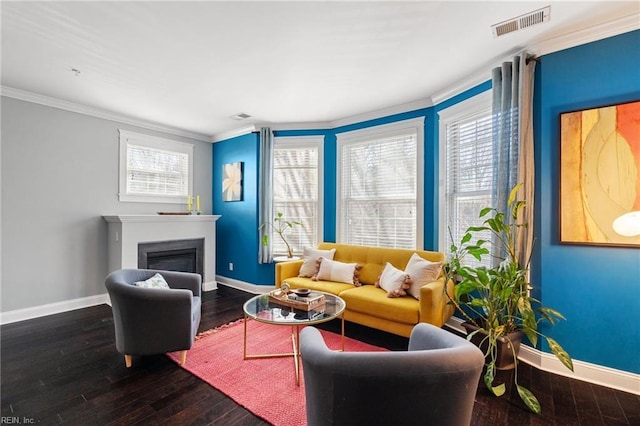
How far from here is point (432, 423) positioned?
3.77 ft

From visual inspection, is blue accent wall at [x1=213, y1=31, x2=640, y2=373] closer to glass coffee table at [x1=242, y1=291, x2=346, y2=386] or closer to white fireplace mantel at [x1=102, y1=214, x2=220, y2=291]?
glass coffee table at [x1=242, y1=291, x2=346, y2=386]

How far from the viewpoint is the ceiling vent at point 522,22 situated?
6.64ft

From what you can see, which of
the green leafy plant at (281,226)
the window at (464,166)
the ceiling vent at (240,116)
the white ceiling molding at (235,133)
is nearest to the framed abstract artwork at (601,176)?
the window at (464,166)

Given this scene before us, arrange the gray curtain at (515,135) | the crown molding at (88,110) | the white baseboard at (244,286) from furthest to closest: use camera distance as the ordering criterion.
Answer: the white baseboard at (244,286), the crown molding at (88,110), the gray curtain at (515,135)

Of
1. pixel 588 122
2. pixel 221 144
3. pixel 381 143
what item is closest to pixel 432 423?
pixel 588 122

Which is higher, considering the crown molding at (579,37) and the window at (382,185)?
the crown molding at (579,37)

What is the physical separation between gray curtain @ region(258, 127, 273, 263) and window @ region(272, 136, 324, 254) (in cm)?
15

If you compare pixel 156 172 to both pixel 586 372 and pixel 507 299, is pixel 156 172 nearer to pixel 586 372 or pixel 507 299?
pixel 507 299

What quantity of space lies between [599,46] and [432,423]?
9.52 ft

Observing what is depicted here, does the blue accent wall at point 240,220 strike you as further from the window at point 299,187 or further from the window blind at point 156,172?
the window blind at point 156,172

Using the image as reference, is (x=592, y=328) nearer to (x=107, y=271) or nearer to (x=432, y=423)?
(x=432, y=423)

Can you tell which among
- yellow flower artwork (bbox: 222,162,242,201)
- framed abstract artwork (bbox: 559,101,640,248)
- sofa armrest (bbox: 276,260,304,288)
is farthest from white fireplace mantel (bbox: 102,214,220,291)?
framed abstract artwork (bbox: 559,101,640,248)

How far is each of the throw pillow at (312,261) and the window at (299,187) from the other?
2.04 ft

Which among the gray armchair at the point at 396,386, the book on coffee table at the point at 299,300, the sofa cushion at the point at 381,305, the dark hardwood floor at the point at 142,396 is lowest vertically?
the dark hardwood floor at the point at 142,396
